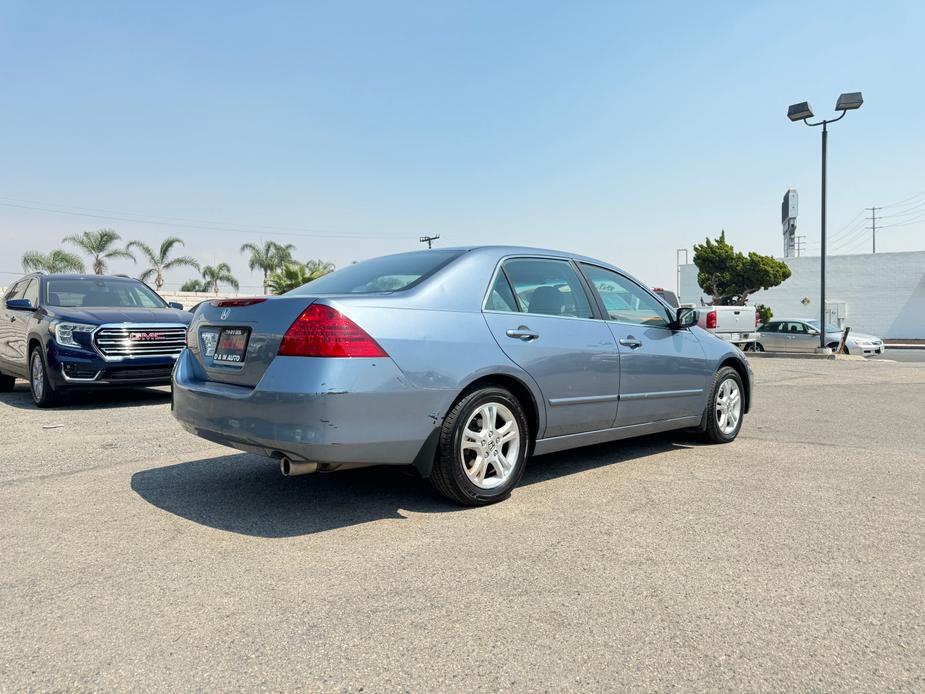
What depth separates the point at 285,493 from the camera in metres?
4.32

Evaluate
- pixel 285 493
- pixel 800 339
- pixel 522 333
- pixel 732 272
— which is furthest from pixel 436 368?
pixel 732 272

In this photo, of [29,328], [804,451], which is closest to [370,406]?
[804,451]

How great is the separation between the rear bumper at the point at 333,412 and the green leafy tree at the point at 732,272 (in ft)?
153

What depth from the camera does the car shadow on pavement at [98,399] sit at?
839 cm

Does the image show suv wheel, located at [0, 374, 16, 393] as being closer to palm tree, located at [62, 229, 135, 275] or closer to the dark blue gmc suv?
the dark blue gmc suv

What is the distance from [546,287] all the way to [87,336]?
5800 millimetres

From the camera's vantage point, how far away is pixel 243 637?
7.91 ft

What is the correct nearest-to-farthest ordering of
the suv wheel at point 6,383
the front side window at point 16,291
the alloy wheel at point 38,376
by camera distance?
1. the alloy wheel at point 38,376
2. the front side window at point 16,291
3. the suv wheel at point 6,383

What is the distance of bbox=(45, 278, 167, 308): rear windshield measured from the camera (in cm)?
890

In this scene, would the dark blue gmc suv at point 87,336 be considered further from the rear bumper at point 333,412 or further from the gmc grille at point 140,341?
the rear bumper at point 333,412

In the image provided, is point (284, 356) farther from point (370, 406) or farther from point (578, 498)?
point (578, 498)

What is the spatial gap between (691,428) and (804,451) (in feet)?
2.96

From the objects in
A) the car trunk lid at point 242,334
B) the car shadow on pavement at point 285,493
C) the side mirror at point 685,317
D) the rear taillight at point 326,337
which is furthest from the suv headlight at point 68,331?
the side mirror at point 685,317

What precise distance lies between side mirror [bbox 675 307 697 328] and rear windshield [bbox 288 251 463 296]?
2157 mm
